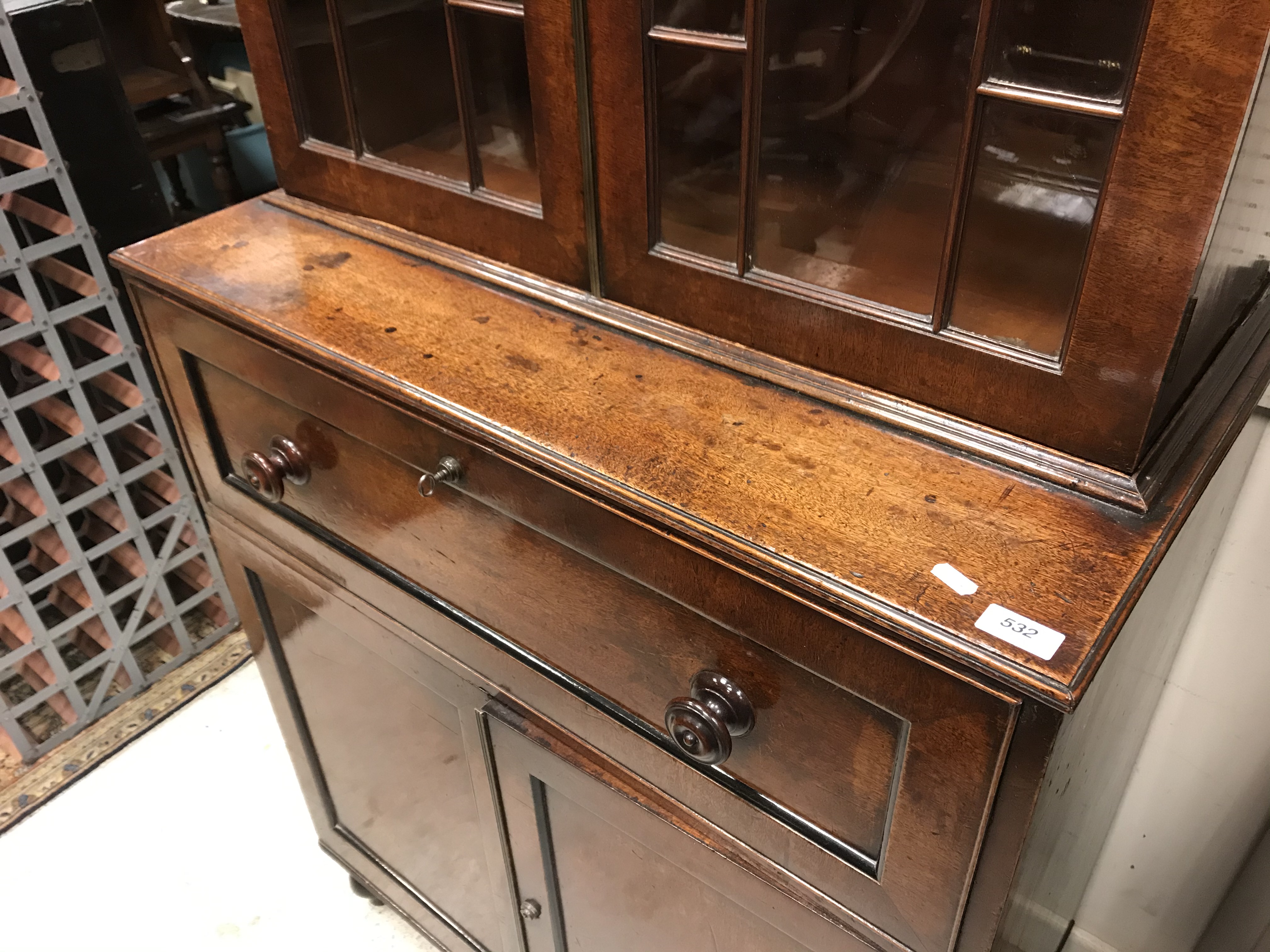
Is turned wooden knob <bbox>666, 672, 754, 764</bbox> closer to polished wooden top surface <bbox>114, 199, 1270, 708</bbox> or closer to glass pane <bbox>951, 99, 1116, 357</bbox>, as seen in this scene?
polished wooden top surface <bbox>114, 199, 1270, 708</bbox>

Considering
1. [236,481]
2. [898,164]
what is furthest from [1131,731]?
[236,481]

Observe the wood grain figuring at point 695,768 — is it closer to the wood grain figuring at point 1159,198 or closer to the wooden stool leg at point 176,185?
the wood grain figuring at point 1159,198

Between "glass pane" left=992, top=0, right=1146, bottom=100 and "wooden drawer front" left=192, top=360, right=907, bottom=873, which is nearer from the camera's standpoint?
"glass pane" left=992, top=0, right=1146, bottom=100

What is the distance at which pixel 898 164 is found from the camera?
2.11ft

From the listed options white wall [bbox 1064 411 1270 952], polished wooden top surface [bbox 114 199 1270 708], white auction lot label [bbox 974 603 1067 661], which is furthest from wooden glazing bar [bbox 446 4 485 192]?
white wall [bbox 1064 411 1270 952]

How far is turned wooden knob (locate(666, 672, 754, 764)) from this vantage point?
0.67m

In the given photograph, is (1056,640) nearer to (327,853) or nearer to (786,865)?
(786,865)

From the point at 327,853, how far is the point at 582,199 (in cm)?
109

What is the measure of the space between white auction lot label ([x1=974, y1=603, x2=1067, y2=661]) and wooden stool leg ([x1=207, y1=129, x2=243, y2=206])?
1636mm

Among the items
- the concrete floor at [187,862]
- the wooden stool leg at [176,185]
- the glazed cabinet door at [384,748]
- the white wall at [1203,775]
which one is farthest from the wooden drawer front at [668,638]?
the wooden stool leg at [176,185]

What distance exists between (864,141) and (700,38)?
14cm

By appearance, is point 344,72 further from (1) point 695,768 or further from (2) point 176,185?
(2) point 176,185

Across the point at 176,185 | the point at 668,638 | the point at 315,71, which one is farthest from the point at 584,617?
the point at 176,185

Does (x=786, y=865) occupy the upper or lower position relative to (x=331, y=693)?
upper
